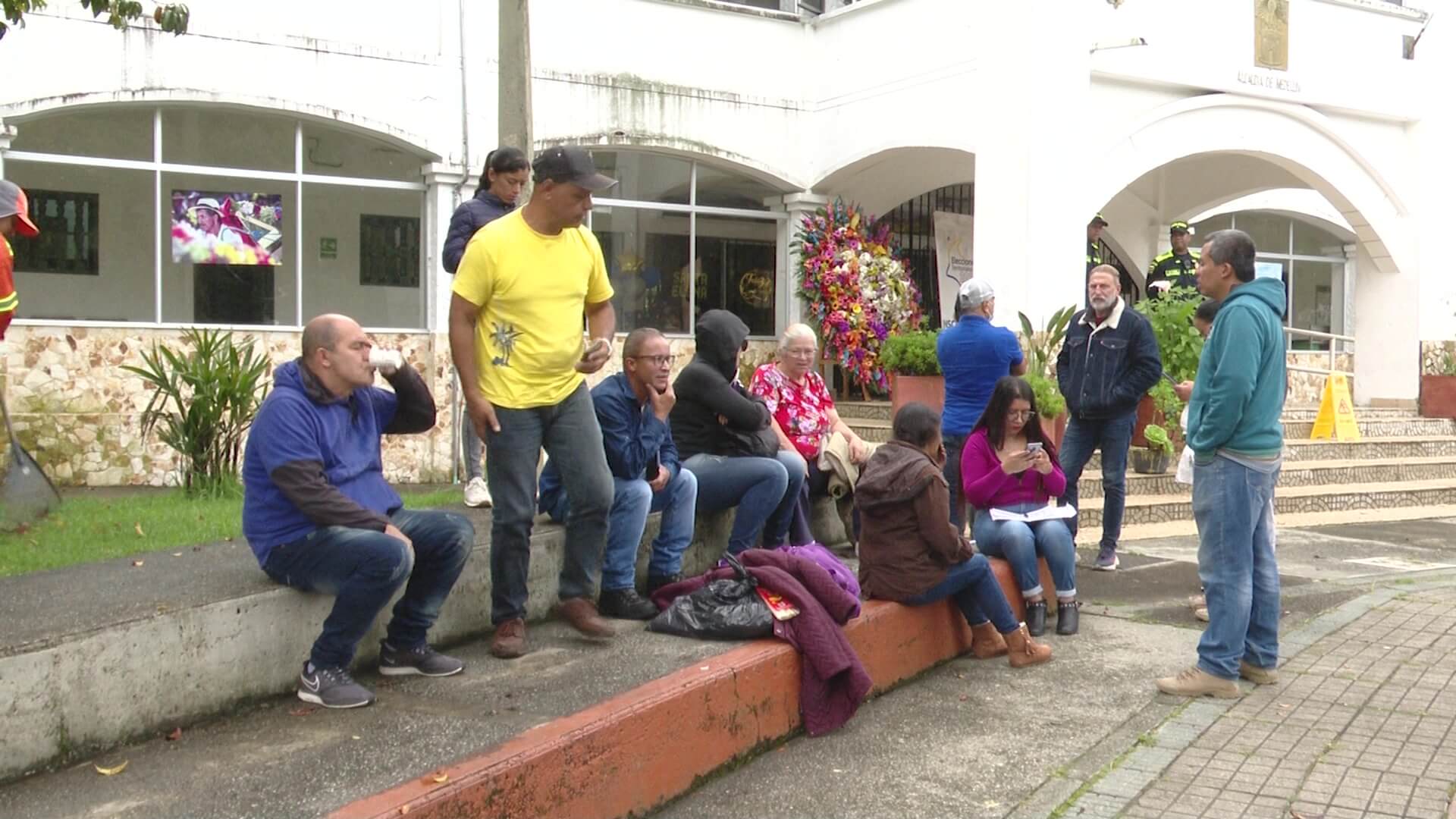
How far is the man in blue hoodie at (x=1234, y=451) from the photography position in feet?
18.2

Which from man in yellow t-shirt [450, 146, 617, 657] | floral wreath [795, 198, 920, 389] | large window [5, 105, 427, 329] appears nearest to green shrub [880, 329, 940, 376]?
floral wreath [795, 198, 920, 389]

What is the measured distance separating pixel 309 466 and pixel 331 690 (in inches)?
29.8

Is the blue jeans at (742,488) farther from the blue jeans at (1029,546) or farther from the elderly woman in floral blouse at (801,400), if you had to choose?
the blue jeans at (1029,546)

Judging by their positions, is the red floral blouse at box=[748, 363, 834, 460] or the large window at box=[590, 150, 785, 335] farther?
the large window at box=[590, 150, 785, 335]

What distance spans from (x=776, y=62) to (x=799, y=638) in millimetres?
10053

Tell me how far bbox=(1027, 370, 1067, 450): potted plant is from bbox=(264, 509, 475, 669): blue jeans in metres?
6.35

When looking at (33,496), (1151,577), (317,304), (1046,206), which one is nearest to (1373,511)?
(1046,206)

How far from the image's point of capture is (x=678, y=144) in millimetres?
13398

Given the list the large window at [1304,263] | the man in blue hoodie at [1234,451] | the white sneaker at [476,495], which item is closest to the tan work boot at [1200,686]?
the man in blue hoodie at [1234,451]

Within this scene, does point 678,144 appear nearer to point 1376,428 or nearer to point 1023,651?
point 1376,428

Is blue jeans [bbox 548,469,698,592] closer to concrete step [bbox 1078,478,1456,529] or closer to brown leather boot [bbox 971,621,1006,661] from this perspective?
brown leather boot [bbox 971,621,1006,661]

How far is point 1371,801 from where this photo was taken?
14.8ft

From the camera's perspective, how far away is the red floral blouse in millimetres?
7199

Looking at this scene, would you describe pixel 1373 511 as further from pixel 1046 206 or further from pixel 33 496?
pixel 33 496
